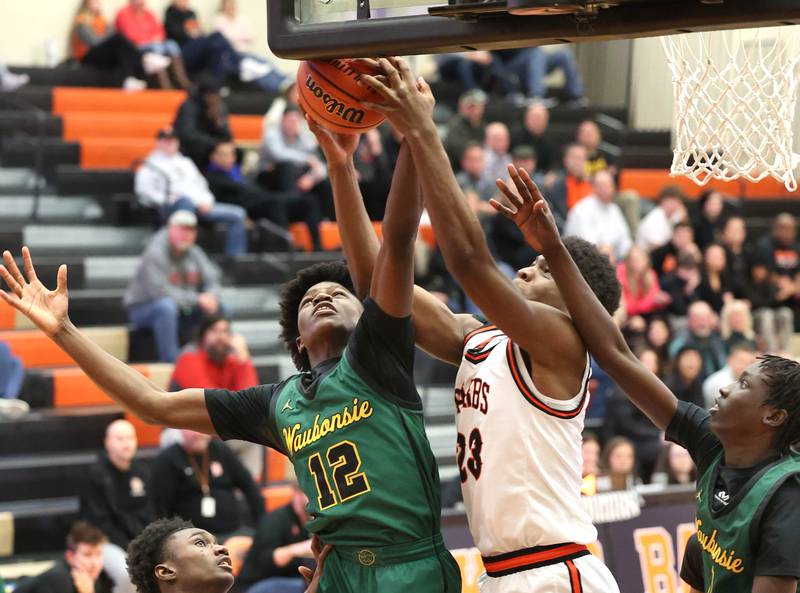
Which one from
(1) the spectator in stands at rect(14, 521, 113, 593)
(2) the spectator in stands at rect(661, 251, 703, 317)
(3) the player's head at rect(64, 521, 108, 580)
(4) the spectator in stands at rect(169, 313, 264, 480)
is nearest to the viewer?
(1) the spectator in stands at rect(14, 521, 113, 593)

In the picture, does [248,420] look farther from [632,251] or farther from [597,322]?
[632,251]

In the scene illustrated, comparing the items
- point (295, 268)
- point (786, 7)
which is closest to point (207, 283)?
point (295, 268)

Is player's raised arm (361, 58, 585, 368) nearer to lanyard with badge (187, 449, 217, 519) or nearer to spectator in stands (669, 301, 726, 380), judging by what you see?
lanyard with badge (187, 449, 217, 519)

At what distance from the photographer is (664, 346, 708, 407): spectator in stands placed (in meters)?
10.1

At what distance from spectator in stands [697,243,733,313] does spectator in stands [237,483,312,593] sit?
526cm

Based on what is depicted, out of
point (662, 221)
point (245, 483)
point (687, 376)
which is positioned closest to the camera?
point (245, 483)

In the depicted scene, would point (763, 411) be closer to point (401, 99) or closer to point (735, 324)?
point (401, 99)

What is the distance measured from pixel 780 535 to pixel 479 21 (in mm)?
1671

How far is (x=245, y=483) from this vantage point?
8.29m

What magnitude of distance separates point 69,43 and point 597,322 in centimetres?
1080

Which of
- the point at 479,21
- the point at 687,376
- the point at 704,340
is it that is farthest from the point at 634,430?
the point at 479,21

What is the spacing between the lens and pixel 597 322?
157 inches

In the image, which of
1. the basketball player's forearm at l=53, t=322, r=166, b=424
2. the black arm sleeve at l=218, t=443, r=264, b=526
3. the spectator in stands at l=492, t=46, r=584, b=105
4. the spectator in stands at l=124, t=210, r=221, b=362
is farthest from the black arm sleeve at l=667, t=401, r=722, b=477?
the spectator in stands at l=492, t=46, r=584, b=105

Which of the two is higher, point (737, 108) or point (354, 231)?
point (737, 108)
